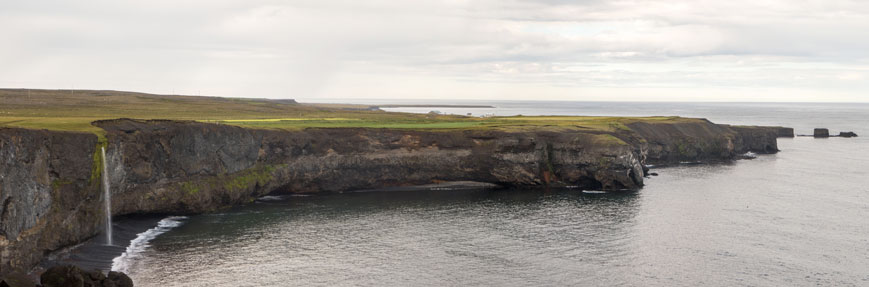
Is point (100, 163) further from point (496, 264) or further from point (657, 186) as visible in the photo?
point (657, 186)

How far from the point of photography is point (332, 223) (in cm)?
7512

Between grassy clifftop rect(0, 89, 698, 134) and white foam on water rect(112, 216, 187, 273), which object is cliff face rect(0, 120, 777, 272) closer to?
white foam on water rect(112, 216, 187, 273)

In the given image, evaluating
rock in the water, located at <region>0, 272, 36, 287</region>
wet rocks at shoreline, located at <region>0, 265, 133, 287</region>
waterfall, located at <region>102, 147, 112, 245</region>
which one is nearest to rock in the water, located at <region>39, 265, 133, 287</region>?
wet rocks at shoreline, located at <region>0, 265, 133, 287</region>

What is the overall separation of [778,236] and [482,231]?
2924cm

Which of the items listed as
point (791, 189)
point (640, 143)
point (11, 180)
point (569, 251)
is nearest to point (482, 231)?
point (569, 251)

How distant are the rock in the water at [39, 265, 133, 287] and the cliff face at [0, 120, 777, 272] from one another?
5.37 meters

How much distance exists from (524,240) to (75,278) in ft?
128

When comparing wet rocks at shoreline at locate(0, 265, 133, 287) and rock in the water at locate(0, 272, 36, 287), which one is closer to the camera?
rock in the water at locate(0, 272, 36, 287)

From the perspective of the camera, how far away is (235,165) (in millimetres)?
85500

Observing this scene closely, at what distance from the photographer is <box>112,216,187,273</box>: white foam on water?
56.2m

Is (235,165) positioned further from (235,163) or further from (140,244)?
(140,244)

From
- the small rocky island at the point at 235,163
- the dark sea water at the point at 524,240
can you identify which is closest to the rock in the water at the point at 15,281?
the small rocky island at the point at 235,163

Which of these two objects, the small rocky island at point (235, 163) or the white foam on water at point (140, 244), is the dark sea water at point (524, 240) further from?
the small rocky island at point (235, 163)

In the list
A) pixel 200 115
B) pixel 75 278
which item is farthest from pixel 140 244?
pixel 200 115
